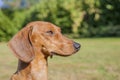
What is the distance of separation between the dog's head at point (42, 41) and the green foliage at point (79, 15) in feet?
109

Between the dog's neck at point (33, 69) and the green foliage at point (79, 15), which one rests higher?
the dog's neck at point (33, 69)

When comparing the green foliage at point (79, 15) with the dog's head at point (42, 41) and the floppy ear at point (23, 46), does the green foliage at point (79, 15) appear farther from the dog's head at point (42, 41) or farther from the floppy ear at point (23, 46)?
the floppy ear at point (23, 46)

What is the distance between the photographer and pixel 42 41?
188 inches

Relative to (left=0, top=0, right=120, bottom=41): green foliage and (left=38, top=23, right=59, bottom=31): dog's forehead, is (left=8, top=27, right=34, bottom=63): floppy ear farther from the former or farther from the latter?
(left=0, top=0, right=120, bottom=41): green foliage

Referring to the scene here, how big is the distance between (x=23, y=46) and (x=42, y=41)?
0.83ft

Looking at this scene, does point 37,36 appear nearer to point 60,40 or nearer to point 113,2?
point 60,40

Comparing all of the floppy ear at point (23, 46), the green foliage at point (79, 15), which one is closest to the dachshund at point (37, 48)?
the floppy ear at point (23, 46)

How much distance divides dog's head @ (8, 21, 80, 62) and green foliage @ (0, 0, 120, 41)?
109 ft

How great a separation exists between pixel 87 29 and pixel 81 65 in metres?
25.3

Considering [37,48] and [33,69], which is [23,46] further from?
[33,69]

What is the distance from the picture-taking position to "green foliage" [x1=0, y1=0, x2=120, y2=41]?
3881cm

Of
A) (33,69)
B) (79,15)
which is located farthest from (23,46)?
(79,15)

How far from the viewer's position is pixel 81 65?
15.1 metres

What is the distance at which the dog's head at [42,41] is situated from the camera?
4.64 m
